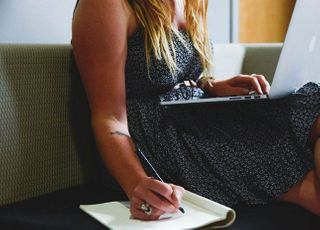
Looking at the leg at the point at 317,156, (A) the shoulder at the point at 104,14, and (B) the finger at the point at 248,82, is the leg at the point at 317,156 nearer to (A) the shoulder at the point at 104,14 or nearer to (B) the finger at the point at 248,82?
(B) the finger at the point at 248,82

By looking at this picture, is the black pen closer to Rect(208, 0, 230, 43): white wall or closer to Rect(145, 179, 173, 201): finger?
Rect(145, 179, 173, 201): finger

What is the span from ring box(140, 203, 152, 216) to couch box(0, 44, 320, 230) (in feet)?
0.39

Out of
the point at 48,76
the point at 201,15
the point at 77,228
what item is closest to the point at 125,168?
the point at 77,228

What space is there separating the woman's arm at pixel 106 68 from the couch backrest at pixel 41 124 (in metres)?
0.10

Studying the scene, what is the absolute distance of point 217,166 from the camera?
0.95m

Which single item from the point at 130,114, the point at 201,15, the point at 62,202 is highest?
the point at 201,15

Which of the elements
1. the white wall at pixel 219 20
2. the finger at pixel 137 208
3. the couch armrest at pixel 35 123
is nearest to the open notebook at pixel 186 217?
the finger at pixel 137 208

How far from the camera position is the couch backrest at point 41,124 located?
100 centimetres

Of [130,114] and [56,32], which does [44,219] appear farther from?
[56,32]

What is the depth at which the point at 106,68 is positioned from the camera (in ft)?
3.21

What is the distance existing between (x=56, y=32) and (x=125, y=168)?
559 mm

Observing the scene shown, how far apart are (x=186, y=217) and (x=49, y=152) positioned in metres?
0.40

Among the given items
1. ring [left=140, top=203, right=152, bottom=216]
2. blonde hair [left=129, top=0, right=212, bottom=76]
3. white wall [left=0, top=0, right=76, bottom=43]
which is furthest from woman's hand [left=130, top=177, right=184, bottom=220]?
white wall [left=0, top=0, right=76, bottom=43]

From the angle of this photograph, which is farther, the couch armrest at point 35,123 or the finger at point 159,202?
the couch armrest at point 35,123
